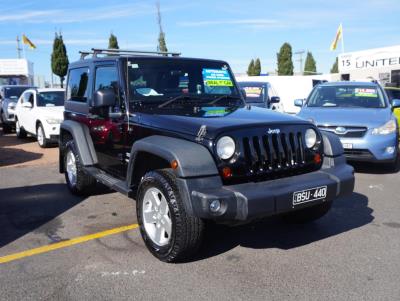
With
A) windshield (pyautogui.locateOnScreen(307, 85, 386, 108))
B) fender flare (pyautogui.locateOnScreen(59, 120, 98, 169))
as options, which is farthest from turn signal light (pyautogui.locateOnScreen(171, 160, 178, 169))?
windshield (pyautogui.locateOnScreen(307, 85, 386, 108))

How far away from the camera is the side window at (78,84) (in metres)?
5.73

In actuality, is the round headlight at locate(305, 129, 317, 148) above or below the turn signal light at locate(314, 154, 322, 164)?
above

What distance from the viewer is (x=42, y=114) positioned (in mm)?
11195

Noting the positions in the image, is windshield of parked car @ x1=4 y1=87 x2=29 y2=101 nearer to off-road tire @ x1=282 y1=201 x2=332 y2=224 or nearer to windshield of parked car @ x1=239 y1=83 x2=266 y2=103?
windshield of parked car @ x1=239 y1=83 x2=266 y2=103

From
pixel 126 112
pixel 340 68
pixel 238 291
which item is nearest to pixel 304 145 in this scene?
pixel 238 291

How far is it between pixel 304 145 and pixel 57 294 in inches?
98.1

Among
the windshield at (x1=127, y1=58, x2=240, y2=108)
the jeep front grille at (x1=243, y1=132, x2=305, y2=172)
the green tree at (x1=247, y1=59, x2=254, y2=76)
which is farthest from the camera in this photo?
the green tree at (x1=247, y1=59, x2=254, y2=76)

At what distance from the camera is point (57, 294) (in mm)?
3318

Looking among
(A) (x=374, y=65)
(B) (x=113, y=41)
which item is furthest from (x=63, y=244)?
(B) (x=113, y=41)

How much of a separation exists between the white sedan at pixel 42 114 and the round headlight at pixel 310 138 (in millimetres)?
8134

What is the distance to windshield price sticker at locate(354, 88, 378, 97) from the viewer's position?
341 inches

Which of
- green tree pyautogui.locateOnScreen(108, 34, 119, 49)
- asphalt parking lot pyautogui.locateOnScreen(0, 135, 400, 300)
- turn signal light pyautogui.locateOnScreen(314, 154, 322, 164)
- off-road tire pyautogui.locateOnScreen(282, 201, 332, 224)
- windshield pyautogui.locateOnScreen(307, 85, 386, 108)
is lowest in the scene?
asphalt parking lot pyautogui.locateOnScreen(0, 135, 400, 300)

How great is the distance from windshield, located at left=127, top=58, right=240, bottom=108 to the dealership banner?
2440 centimetres

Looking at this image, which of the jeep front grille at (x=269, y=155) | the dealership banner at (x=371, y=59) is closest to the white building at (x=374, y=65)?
the dealership banner at (x=371, y=59)
